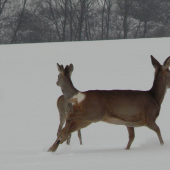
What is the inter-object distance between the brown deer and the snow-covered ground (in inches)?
13.3

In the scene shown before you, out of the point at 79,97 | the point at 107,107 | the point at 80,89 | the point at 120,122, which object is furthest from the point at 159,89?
the point at 80,89

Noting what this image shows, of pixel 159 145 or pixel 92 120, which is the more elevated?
pixel 92 120

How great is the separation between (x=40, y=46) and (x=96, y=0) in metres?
5.57

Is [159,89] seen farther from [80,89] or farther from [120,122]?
[80,89]

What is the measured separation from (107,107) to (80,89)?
21.9 ft

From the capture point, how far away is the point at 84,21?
73.1 feet

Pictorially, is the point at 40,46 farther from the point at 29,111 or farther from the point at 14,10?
the point at 29,111

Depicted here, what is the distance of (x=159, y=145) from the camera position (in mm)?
6051

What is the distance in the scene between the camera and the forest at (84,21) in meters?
21.4

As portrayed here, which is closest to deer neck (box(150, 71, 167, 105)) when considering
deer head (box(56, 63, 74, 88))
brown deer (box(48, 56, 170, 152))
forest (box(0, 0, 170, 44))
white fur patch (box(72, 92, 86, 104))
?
brown deer (box(48, 56, 170, 152))

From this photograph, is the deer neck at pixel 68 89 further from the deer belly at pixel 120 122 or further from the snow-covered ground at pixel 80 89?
the snow-covered ground at pixel 80 89

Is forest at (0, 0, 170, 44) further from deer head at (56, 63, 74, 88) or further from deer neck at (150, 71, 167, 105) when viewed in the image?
deer head at (56, 63, 74, 88)

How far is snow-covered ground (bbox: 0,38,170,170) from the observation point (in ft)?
16.2

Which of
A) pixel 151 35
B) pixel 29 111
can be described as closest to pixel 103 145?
pixel 29 111
